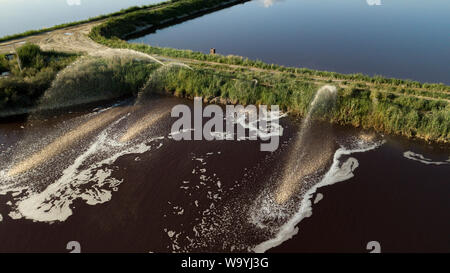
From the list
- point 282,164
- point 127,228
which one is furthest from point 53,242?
point 282,164

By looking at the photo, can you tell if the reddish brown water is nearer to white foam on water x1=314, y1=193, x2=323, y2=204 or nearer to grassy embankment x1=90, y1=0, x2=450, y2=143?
white foam on water x1=314, y1=193, x2=323, y2=204

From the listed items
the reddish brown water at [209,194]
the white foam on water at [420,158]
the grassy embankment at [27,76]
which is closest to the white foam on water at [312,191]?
the reddish brown water at [209,194]

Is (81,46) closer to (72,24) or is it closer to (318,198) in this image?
(72,24)

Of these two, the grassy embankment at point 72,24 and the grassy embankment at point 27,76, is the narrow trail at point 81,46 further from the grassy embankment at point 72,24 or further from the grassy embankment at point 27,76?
the grassy embankment at point 27,76

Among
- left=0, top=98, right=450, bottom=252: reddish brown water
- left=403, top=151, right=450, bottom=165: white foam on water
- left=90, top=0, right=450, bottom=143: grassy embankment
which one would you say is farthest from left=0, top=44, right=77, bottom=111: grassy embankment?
left=403, top=151, right=450, bottom=165: white foam on water

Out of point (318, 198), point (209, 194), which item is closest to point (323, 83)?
point (318, 198)

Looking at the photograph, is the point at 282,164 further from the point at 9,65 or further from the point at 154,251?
the point at 9,65
